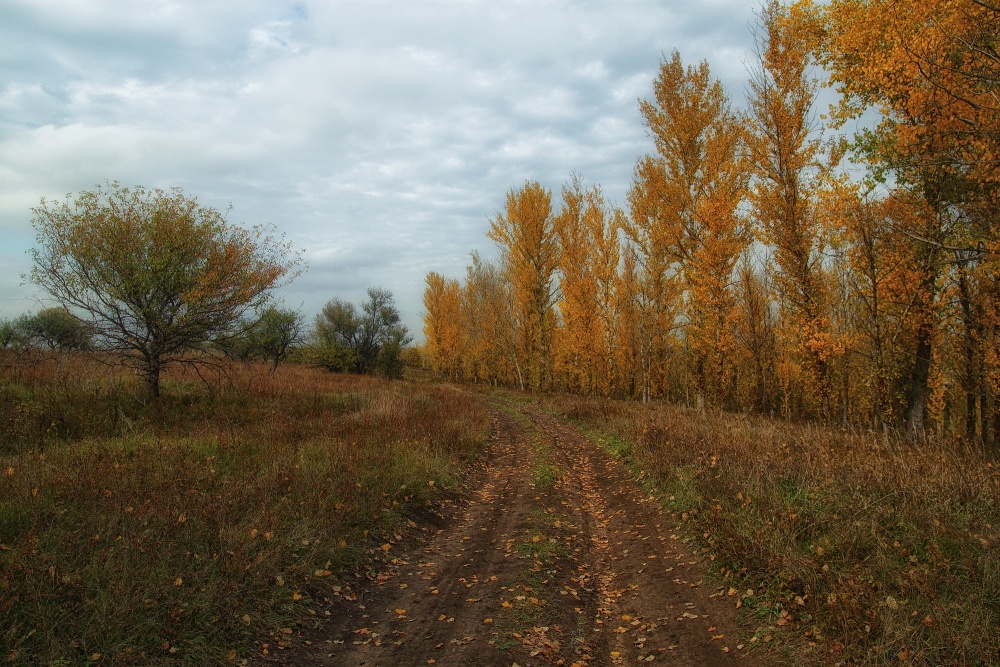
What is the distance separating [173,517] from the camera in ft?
16.8

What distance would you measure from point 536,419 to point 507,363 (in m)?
23.9

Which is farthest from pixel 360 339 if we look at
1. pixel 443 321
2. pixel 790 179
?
pixel 790 179

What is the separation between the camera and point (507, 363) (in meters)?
43.6

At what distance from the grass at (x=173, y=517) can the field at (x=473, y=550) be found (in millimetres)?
26

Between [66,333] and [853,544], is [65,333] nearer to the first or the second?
[66,333]

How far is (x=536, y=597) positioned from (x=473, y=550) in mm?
1551

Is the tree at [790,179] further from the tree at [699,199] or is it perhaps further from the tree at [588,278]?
the tree at [588,278]

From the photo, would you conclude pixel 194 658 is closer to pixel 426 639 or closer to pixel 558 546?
pixel 426 639

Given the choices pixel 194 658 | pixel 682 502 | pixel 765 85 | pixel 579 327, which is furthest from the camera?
pixel 579 327

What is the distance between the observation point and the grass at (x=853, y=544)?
3656 millimetres

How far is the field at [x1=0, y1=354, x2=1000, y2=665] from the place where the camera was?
3.78 metres

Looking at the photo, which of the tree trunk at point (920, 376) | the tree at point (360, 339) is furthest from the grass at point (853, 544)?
the tree at point (360, 339)

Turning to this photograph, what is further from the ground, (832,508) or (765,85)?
(765,85)

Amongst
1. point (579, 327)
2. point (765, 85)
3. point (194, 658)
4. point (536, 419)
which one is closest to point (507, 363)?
point (579, 327)
